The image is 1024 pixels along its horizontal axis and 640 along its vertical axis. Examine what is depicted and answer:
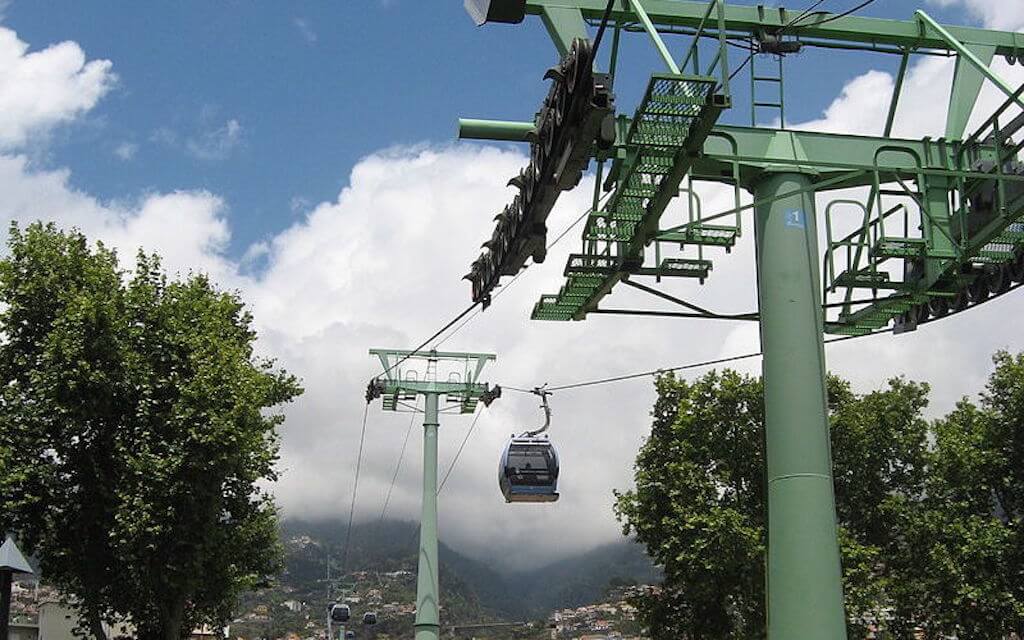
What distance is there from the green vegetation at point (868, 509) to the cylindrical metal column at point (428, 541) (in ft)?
20.0

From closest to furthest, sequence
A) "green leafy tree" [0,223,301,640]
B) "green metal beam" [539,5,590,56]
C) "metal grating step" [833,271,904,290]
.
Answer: "green metal beam" [539,5,590,56], "metal grating step" [833,271,904,290], "green leafy tree" [0,223,301,640]

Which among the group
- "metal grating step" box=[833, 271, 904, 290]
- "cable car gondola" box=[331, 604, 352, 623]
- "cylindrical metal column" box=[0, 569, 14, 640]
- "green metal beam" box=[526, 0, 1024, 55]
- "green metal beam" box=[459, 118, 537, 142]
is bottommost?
"cable car gondola" box=[331, 604, 352, 623]

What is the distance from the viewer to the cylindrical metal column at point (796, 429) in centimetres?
1220

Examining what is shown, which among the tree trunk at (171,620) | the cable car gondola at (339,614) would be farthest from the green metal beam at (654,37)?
the cable car gondola at (339,614)

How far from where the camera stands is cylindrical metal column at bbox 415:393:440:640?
30.9m

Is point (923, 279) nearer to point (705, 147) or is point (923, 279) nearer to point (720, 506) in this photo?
point (705, 147)

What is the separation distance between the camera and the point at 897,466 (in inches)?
1368

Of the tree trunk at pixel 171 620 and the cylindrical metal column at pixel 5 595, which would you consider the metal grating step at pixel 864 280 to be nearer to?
the cylindrical metal column at pixel 5 595

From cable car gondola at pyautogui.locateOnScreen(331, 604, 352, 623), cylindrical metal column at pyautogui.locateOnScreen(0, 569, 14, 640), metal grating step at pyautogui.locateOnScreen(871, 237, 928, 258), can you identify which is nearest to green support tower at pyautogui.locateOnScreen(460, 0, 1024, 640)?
metal grating step at pyautogui.locateOnScreen(871, 237, 928, 258)

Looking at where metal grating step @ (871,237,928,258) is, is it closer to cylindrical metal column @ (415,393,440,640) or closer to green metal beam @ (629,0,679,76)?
green metal beam @ (629,0,679,76)

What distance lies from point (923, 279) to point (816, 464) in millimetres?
3693

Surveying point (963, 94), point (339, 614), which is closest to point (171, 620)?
point (339, 614)

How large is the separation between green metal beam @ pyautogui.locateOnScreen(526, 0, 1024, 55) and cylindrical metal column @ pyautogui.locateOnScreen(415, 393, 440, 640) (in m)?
20.8

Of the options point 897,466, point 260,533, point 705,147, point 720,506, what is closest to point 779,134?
point 705,147
